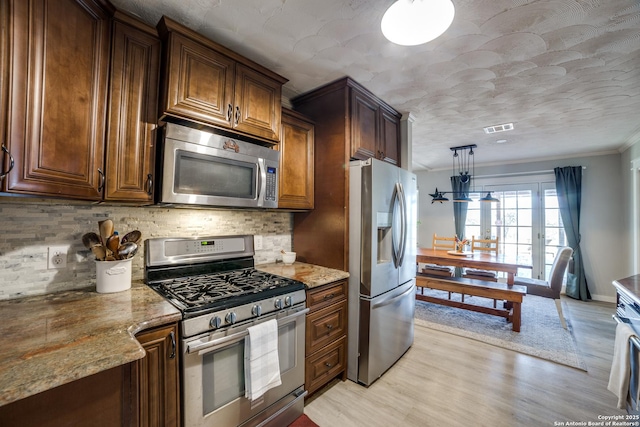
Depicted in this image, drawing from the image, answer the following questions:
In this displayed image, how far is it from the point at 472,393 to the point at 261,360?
68.3 inches

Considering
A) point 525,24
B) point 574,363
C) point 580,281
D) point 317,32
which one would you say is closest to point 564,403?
point 574,363

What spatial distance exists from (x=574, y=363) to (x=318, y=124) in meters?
3.27

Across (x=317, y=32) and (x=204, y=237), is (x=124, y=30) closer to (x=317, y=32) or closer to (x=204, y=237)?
(x=317, y=32)

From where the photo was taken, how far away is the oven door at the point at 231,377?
48.7 inches

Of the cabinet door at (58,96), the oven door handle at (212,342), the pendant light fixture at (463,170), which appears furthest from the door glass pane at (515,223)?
the cabinet door at (58,96)

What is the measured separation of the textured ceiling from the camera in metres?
1.43

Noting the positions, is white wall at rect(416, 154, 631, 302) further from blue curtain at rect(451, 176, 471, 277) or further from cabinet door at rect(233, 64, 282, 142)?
cabinet door at rect(233, 64, 282, 142)

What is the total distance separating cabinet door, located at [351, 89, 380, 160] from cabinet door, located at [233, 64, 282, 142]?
648 millimetres

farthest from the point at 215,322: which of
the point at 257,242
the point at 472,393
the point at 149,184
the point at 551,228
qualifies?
the point at 551,228

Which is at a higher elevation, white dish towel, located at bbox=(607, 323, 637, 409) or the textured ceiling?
the textured ceiling

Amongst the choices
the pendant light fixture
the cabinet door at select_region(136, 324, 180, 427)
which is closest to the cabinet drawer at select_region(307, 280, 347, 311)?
the cabinet door at select_region(136, 324, 180, 427)

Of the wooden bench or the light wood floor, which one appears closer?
the light wood floor

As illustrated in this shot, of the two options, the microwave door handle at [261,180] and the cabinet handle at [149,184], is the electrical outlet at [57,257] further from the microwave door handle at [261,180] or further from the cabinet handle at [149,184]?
the microwave door handle at [261,180]

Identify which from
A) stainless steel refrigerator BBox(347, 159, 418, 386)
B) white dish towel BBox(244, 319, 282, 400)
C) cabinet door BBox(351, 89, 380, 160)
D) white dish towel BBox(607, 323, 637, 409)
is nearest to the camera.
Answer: white dish towel BBox(244, 319, 282, 400)
